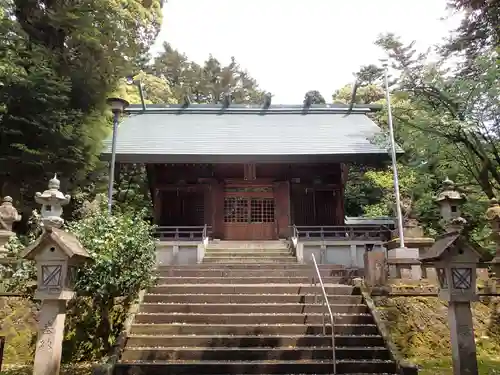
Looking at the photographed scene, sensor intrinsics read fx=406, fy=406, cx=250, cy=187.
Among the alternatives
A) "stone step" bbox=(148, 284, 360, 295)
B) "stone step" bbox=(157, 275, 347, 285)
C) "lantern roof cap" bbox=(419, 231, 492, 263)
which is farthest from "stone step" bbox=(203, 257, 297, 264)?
"lantern roof cap" bbox=(419, 231, 492, 263)

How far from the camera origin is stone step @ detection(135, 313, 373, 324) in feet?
27.1

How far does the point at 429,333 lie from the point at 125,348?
5911 mm

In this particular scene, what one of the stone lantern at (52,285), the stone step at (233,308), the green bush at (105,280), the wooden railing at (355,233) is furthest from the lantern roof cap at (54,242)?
the wooden railing at (355,233)

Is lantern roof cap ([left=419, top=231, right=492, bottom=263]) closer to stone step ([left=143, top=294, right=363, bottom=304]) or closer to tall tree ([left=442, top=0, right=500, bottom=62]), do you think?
stone step ([left=143, top=294, right=363, bottom=304])

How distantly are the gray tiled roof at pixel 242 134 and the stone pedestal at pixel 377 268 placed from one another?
787 cm

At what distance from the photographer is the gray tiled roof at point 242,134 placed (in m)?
16.3

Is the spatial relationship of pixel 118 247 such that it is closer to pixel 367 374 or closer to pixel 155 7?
pixel 367 374

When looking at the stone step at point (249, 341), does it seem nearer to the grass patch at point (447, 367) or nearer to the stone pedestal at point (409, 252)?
the grass patch at point (447, 367)

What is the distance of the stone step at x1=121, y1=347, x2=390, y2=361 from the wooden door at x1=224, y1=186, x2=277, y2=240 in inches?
396

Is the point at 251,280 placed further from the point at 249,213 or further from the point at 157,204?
the point at 157,204

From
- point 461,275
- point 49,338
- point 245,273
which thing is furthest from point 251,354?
point 245,273

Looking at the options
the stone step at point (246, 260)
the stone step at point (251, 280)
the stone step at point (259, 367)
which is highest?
the stone step at point (246, 260)

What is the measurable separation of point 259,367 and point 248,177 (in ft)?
36.5

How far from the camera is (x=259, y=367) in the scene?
6.87 m
